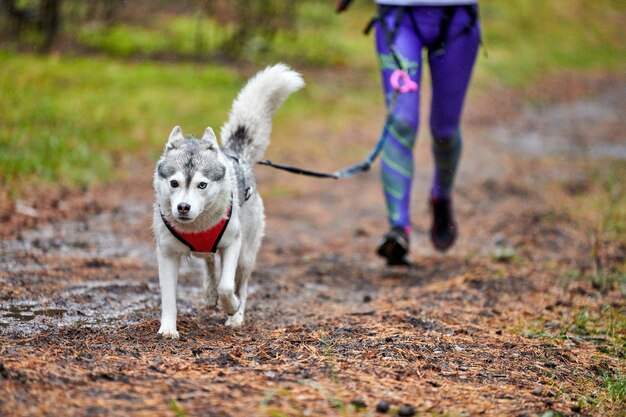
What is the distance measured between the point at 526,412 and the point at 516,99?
16.9 metres

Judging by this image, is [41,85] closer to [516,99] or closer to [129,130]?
[129,130]

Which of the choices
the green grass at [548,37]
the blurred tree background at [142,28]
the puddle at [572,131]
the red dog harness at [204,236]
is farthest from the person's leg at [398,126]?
the green grass at [548,37]

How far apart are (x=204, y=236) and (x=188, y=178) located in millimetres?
334

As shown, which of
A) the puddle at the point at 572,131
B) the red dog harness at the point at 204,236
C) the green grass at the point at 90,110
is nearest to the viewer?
the red dog harness at the point at 204,236

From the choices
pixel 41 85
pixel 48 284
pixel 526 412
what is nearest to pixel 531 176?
pixel 41 85

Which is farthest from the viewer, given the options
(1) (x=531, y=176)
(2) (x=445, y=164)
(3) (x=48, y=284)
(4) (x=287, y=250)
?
(1) (x=531, y=176)

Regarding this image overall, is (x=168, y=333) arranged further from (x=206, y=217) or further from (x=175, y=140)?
(x=175, y=140)

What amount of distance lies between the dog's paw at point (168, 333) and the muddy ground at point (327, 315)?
0.06 meters

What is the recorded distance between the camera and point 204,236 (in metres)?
4.02

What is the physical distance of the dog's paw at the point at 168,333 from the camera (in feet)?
12.6

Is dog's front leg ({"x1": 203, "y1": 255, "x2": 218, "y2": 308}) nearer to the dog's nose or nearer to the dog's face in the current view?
the dog's face

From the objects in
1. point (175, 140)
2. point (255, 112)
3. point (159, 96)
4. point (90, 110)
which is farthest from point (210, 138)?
point (159, 96)

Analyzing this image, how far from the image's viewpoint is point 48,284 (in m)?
4.93

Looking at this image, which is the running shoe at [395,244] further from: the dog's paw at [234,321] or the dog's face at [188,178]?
the dog's face at [188,178]
